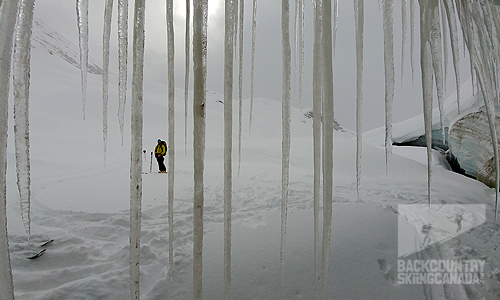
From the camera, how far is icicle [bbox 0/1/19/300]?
553mm

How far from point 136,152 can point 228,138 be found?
0.26m

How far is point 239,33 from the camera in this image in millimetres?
1257

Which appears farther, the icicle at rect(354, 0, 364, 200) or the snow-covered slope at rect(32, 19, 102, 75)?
the snow-covered slope at rect(32, 19, 102, 75)

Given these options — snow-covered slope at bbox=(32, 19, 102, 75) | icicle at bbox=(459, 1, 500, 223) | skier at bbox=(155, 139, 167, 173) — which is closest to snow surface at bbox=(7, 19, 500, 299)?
icicle at bbox=(459, 1, 500, 223)

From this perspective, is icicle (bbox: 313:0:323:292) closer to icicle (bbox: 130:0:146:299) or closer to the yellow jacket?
icicle (bbox: 130:0:146:299)

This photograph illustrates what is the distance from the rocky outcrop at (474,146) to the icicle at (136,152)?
5.06m

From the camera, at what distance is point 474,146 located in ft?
15.0

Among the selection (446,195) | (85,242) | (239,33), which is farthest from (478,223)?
(85,242)

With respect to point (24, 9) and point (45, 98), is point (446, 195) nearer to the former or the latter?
point (24, 9)

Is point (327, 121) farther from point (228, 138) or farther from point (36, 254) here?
point (36, 254)

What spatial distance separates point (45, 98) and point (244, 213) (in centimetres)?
1453

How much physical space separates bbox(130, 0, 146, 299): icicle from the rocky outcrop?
5.06 metres

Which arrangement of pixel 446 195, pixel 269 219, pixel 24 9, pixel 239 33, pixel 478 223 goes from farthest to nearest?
pixel 446 195 → pixel 478 223 → pixel 269 219 → pixel 239 33 → pixel 24 9

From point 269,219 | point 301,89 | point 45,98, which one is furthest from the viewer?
point 45,98
